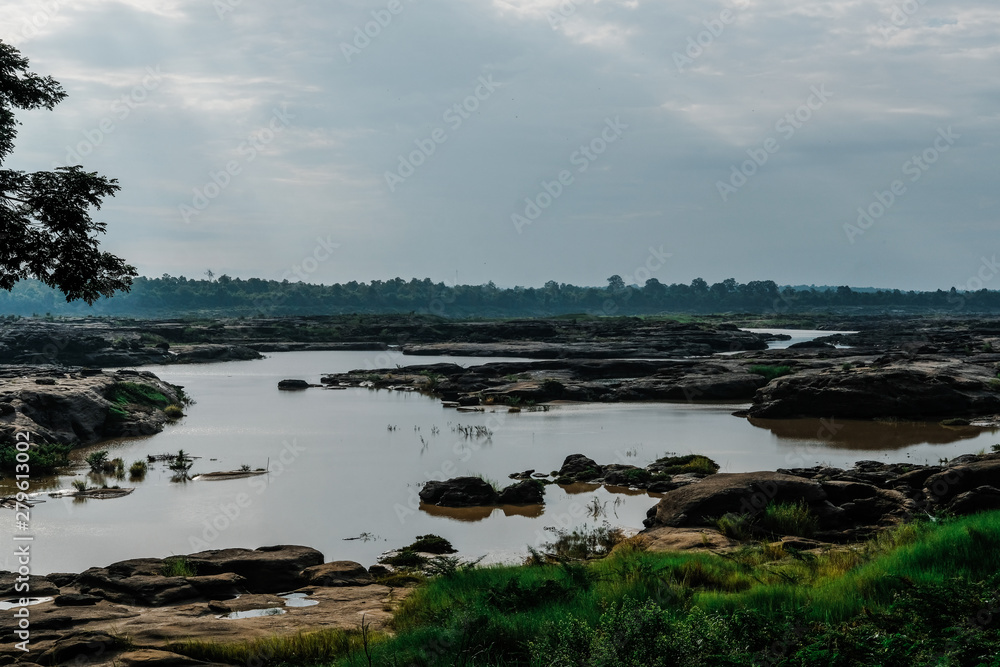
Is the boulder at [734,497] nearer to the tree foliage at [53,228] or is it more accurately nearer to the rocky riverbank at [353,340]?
the tree foliage at [53,228]

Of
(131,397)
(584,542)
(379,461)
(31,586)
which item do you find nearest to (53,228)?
(31,586)

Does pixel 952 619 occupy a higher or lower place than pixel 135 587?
higher

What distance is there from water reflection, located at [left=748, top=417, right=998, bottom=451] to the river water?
0.10 m

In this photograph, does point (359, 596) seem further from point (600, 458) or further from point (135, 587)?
point (600, 458)

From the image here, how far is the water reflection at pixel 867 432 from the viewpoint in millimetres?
30156

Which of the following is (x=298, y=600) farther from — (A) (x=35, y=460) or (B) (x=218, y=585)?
(A) (x=35, y=460)

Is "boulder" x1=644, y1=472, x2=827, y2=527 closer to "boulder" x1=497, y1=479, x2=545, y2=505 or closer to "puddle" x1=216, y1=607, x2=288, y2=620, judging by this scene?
"boulder" x1=497, y1=479, x2=545, y2=505

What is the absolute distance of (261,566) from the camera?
14281 millimetres

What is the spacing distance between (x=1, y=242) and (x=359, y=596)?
7.14 metres

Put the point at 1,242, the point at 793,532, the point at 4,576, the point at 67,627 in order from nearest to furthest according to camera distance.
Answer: the point at 67,627, the point at 1,242, the point at 4,576, the point at 793,532

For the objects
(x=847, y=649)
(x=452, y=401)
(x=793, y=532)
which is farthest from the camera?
(x=452, y=401)

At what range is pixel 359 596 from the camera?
12.8 m

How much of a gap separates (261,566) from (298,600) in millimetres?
1591

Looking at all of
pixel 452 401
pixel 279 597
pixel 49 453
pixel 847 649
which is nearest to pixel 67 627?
pixel 279 597
